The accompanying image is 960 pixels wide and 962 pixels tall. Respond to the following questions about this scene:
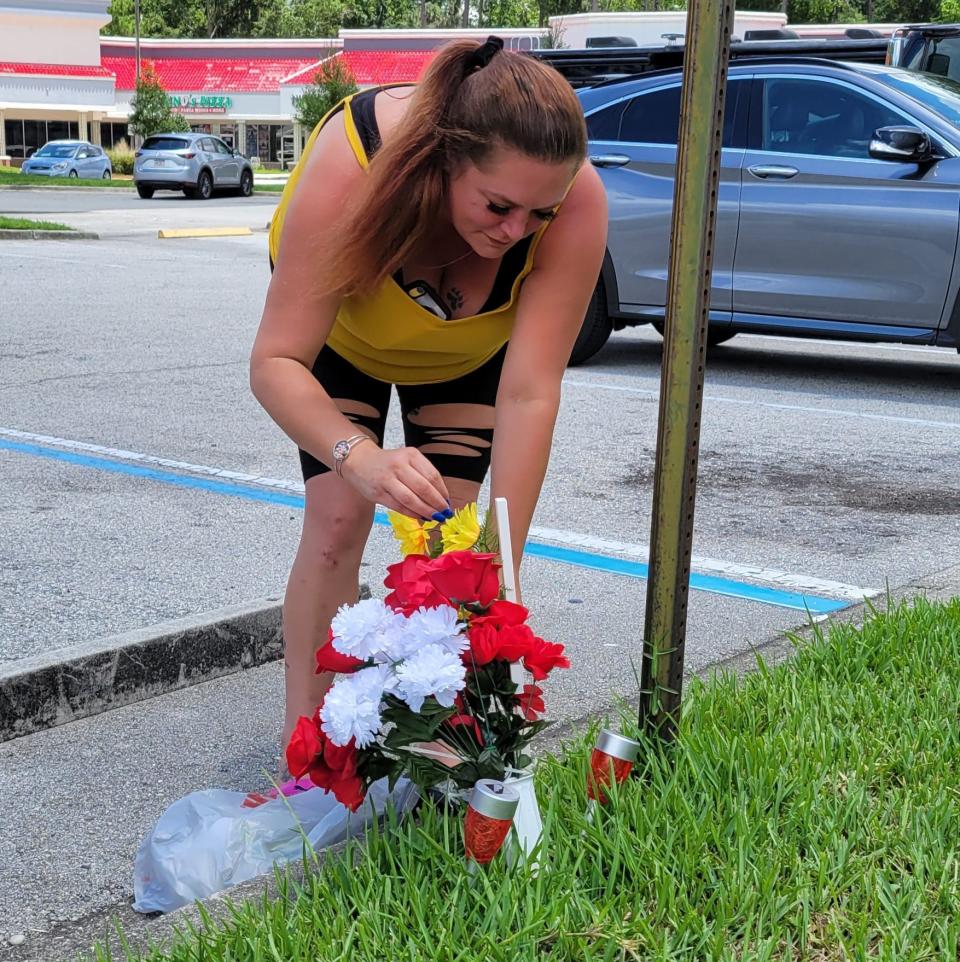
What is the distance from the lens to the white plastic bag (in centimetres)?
246

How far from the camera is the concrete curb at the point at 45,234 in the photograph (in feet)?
61.5

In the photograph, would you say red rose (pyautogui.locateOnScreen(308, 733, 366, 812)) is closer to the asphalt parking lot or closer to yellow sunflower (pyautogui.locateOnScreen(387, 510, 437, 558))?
yellow sunflower (pyautogui.locateOnScreen(387, 510, 437, 558))

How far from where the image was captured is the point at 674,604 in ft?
8.61

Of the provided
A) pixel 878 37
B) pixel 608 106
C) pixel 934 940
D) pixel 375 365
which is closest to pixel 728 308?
pixel 608 106

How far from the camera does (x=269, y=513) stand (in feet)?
17.4

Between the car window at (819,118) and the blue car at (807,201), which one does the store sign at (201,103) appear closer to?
the blue car at (807,201)

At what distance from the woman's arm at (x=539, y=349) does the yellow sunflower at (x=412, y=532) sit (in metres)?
0.33

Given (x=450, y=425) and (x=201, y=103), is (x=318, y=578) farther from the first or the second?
(x=201, y=103)

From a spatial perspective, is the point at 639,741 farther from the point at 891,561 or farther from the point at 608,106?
the point at 608,106

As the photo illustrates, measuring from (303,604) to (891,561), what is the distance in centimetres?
263

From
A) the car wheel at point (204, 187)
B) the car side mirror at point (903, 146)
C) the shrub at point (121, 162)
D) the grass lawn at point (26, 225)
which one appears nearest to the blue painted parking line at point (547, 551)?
the car side mirror at point (903, 146)

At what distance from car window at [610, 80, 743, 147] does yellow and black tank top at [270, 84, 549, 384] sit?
20.9 feet

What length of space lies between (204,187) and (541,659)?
116 ft

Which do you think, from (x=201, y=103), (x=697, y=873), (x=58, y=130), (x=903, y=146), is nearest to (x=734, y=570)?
(x=697, y=873)
